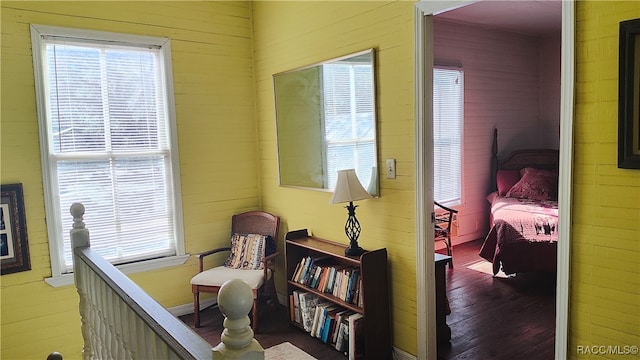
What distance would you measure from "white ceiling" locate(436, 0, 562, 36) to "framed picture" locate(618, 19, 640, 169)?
2.77 meters

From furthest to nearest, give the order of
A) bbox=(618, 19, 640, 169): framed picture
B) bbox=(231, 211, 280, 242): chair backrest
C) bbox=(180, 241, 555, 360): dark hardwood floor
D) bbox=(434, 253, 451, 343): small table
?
bbox=(231, 211, 280, 242): chair backrest < bbox=(180, 241, 555, 360): dark hardwood floor < bbox=(434, 253, 451, 343): small table < bbox=(618, 19, 640, 169): framed picture

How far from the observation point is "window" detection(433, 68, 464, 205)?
5426 mm

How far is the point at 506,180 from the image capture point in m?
5.71

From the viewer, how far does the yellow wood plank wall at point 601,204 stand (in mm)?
1882

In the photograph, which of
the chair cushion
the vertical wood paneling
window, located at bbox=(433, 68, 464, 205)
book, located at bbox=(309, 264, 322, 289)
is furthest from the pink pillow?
the chair cushion

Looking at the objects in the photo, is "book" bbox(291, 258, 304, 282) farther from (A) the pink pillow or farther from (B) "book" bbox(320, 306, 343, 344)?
(A) the pink pillow

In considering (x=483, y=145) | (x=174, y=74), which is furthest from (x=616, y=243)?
(x=483, y=145)

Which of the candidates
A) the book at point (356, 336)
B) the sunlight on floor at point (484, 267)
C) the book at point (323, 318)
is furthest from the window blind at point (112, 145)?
the sunlight on floor at point (484, 267)

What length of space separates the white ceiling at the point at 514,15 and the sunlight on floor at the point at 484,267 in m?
2.71

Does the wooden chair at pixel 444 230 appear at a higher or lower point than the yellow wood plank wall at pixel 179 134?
lower

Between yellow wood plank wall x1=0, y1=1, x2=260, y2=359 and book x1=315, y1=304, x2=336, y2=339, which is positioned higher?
yellow wood plank wall x1=0, y1=1, x2=260, y2=359

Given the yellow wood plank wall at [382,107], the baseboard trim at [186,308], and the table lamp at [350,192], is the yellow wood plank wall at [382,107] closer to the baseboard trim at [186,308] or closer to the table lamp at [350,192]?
the table lamp at [350,192]

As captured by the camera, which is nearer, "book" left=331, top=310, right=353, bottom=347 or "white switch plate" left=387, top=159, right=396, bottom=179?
"white switch plate" left=387, top=159, right=396, bottom=179

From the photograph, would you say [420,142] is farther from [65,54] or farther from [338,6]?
[65,54]
